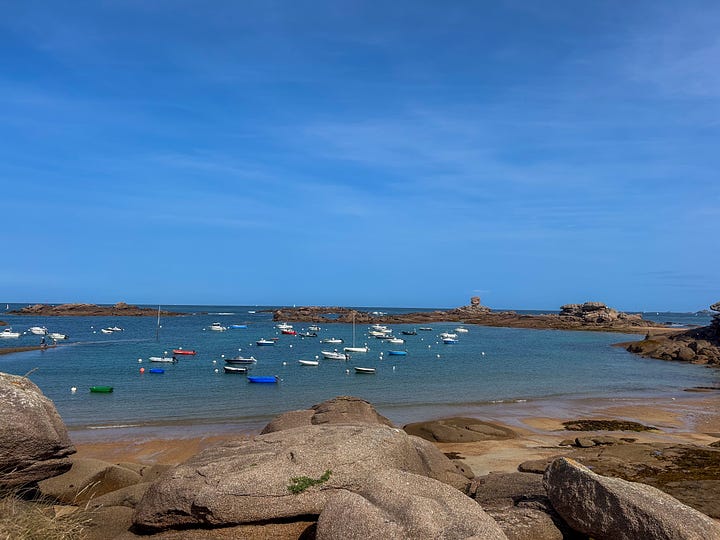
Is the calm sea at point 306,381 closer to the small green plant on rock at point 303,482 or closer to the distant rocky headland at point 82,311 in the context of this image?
the small green plant on rock at point 303,482

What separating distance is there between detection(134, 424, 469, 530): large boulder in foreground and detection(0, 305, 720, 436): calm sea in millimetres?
13100

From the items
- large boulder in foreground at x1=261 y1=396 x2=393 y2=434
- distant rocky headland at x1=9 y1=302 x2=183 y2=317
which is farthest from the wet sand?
distant rocky headland at x1=9 y1=302 x2=183 y2=317

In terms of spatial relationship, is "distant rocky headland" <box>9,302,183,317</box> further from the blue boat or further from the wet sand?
the wet sand

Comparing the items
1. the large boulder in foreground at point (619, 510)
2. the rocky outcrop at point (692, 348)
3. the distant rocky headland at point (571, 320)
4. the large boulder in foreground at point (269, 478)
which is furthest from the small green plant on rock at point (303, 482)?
the distant rocky headland at point (571, 320)

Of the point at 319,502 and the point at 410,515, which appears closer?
the point at 410,515

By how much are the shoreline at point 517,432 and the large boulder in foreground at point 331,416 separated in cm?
140

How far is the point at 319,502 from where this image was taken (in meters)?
8.96

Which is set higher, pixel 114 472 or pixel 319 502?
pixel 319 502

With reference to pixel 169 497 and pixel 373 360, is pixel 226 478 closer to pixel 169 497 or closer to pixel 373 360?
pixel 169 497

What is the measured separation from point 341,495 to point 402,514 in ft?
3.57

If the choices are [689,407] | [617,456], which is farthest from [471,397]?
[617,456]

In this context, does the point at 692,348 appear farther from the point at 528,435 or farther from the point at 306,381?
the point at 528,435

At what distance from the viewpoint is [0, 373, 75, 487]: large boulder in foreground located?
10258 mm

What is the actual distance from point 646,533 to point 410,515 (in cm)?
332
